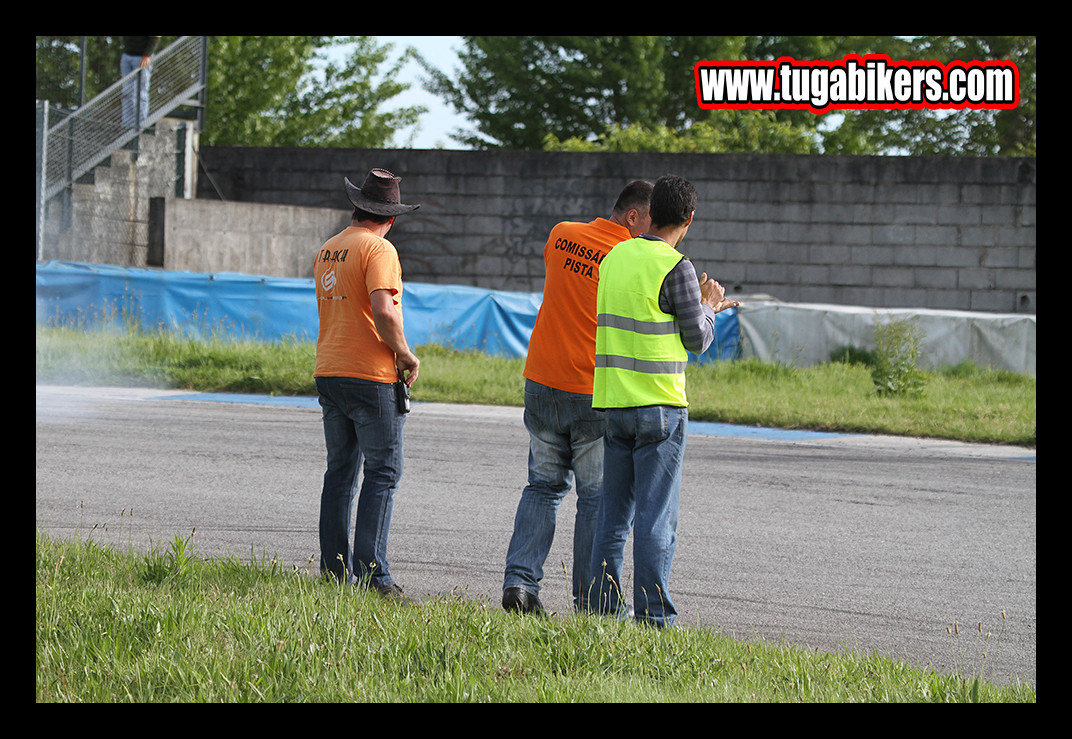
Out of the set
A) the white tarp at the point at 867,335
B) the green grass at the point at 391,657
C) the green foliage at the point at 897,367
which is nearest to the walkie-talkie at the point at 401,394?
the green grass at the point at 391,657

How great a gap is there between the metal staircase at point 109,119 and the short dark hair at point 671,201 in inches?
560

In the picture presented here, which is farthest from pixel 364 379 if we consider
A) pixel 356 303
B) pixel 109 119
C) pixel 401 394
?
pixel 109 119

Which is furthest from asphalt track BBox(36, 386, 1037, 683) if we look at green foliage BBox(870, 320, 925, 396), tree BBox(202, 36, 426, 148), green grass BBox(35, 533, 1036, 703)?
tree BBox(202, 36, 426, 148)

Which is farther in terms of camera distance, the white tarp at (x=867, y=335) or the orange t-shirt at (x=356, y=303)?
the white tarp at (x=867, y=335)

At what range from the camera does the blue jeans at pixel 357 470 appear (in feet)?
15.5

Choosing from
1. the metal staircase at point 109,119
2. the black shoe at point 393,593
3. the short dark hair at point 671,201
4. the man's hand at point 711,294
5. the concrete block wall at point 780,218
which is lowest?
the black shoe at point 393,593

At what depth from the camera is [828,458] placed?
367 inches

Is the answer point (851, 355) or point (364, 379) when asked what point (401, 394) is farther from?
point (851, 355)

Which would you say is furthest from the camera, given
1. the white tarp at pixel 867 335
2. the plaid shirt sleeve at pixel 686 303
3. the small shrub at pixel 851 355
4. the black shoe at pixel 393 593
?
the small shrub at pixel 851 355

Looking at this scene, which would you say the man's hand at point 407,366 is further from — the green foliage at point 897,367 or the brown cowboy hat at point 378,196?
the green foliage at point 897,367

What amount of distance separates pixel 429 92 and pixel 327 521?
108 ft

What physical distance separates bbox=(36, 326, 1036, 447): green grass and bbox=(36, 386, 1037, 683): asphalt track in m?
0.71

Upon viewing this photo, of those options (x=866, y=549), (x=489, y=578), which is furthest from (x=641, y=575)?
(x=866, y=549)

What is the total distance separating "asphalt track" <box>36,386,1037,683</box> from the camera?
498 centimetres
